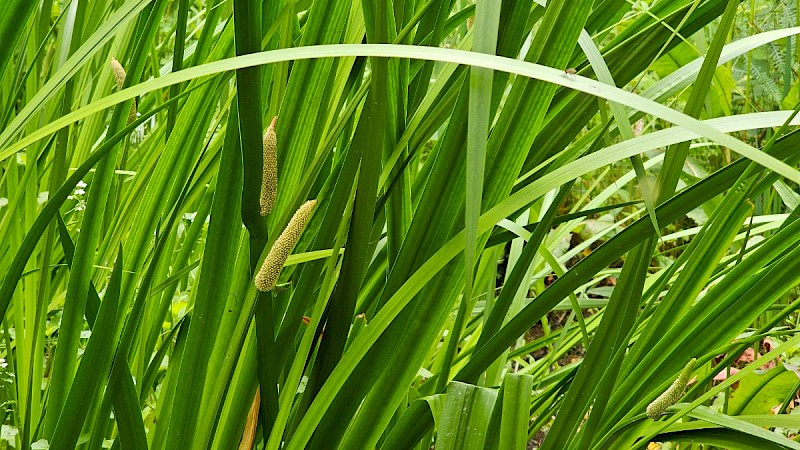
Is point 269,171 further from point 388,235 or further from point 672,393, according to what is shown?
point 672,393

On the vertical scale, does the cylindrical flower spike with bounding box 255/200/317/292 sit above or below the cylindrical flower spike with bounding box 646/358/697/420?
above

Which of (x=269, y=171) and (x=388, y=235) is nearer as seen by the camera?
(x=269, y=171)

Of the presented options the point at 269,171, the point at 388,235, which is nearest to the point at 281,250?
the point at 269,171

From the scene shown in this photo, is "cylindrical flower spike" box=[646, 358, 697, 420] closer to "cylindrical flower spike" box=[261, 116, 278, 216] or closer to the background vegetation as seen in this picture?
the background vegetation

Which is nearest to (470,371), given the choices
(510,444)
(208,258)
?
(510,444)

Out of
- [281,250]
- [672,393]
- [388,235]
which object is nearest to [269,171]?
[281,250]

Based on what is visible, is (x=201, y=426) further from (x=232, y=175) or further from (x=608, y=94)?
(x=608, y=94)

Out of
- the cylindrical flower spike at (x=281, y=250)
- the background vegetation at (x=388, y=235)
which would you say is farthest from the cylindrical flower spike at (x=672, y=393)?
the cylindrical flower spike at (x=281, y=250)

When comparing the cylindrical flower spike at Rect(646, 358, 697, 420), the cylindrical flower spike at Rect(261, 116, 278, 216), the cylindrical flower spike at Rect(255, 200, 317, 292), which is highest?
the cylindrical flower spike at Rect(261, 116, 278, 216)

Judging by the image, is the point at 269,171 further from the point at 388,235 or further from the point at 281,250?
the point at 388,235

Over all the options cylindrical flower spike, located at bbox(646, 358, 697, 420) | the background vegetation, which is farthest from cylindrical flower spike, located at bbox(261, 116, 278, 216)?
cylindrical flower spike, located at bbox(646, 358, 697, 420)

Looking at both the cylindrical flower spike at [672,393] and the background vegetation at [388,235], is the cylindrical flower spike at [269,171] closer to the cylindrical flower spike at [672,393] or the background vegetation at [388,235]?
the background vegetation at [388,235]
